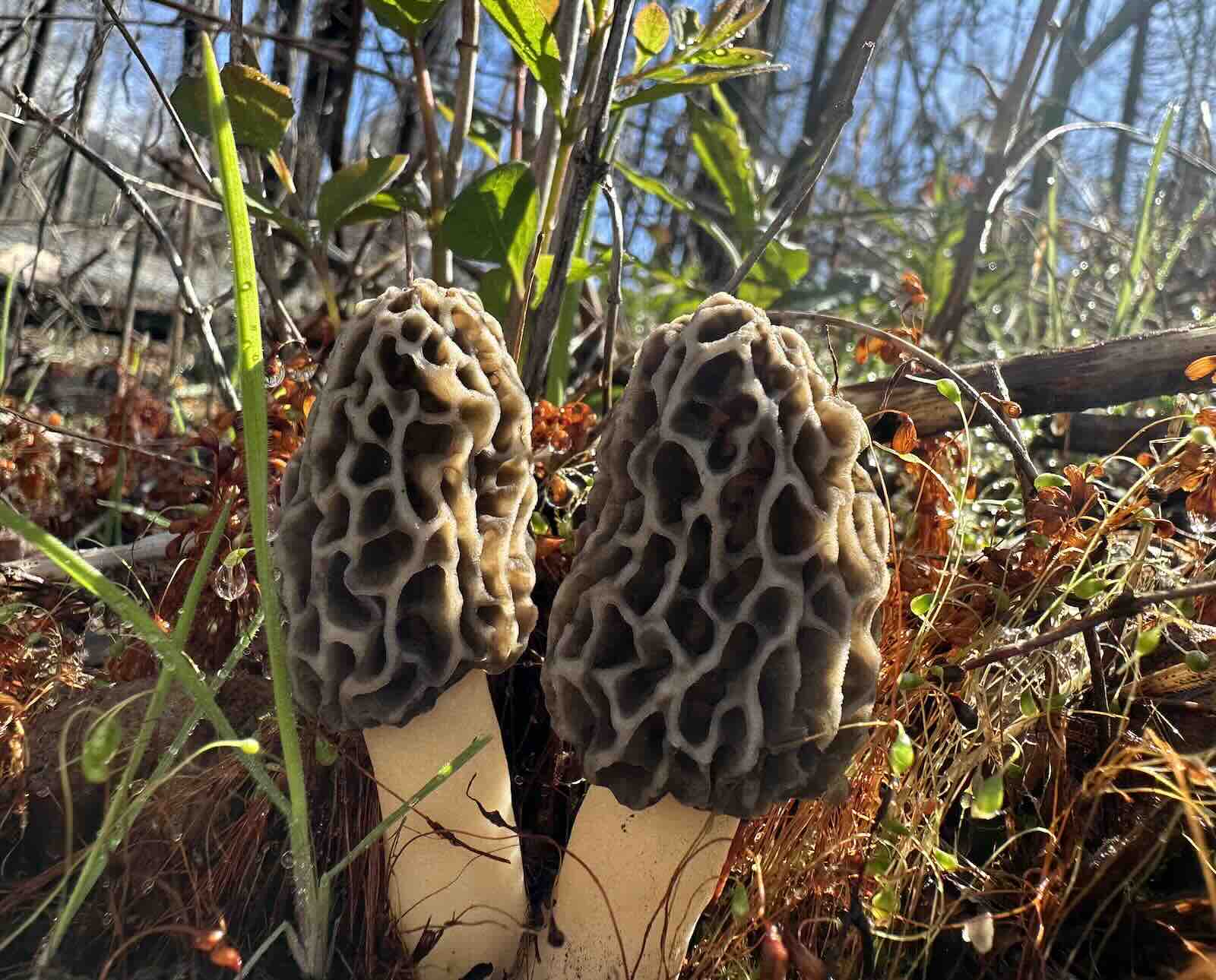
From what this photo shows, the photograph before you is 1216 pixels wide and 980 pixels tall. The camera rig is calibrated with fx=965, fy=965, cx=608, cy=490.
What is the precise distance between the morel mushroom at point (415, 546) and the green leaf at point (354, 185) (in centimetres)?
74

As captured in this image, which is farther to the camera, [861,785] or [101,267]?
[101,267]

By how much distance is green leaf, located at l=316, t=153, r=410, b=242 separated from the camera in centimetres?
234

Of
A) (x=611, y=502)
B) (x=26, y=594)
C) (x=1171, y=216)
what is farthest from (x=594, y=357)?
(x=1171, y=216)

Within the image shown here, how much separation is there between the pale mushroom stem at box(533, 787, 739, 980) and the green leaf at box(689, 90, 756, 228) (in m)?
2.19

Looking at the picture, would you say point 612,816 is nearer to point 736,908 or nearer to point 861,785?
point 736,908

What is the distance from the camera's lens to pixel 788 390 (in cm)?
153

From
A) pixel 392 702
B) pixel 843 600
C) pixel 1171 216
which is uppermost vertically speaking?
pixel 1171 216

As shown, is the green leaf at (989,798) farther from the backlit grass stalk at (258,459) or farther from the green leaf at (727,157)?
the green leaf at (727,157)

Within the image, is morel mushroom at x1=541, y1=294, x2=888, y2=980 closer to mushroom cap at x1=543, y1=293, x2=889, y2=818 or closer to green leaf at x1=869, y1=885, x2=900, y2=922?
mushroom cap at x1=543, y1=293, x2=889, y2=818

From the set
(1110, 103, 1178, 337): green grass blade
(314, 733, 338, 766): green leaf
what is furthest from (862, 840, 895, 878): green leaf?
(1110, 103, 1178, 337): green grass blade

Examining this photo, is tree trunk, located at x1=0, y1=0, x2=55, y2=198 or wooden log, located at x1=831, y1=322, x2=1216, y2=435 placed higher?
tree trunk, located at x1=0, y1=0, x2=55, y2=198

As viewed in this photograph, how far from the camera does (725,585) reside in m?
1.55

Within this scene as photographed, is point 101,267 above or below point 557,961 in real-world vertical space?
above

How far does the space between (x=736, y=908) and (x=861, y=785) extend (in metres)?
0.50
